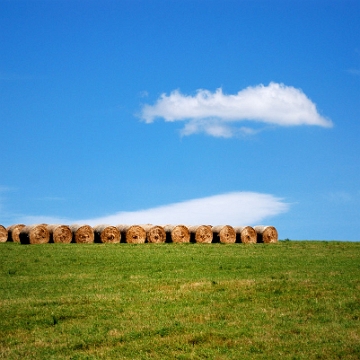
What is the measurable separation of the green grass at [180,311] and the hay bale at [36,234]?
13.5m

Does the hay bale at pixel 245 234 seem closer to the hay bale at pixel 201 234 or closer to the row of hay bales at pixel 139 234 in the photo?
the row of hay bales at pixel 139 234

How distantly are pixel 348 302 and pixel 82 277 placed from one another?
996 centimetres

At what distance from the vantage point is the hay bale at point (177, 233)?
38.7 m

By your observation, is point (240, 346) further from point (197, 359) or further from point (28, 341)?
point (28, 341)

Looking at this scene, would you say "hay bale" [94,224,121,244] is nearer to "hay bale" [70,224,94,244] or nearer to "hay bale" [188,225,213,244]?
"hay bale" [70,224,94,244]

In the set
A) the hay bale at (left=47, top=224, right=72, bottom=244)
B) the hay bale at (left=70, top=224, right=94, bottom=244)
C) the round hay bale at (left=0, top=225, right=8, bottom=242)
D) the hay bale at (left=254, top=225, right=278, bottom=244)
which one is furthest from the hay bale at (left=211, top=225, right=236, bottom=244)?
the round hay bale at (left=0, top=225, right=8, bottom=242)

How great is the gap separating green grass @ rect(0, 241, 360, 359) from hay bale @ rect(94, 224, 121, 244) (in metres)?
14.3

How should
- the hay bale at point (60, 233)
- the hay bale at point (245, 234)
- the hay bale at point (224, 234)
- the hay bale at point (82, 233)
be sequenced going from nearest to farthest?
1. the hay bale at point (60, 233)
2. the hay bale at point (82, 233)
3. the hay bale at point (224, 234)
4. the hay bale at point (245, 234)

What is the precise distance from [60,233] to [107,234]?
3.33m

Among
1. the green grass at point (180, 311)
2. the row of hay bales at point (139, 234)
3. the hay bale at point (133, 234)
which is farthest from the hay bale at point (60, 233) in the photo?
the green grass at point (180, 311)

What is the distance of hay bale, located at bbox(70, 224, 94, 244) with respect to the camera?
122 feet

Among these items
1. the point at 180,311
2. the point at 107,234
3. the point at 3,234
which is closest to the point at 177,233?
the point at 107,234

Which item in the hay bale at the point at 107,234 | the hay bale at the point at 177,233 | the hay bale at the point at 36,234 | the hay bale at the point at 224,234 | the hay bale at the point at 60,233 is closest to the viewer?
the hay bale at the point at 36,234

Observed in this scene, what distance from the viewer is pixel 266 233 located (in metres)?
41.6
